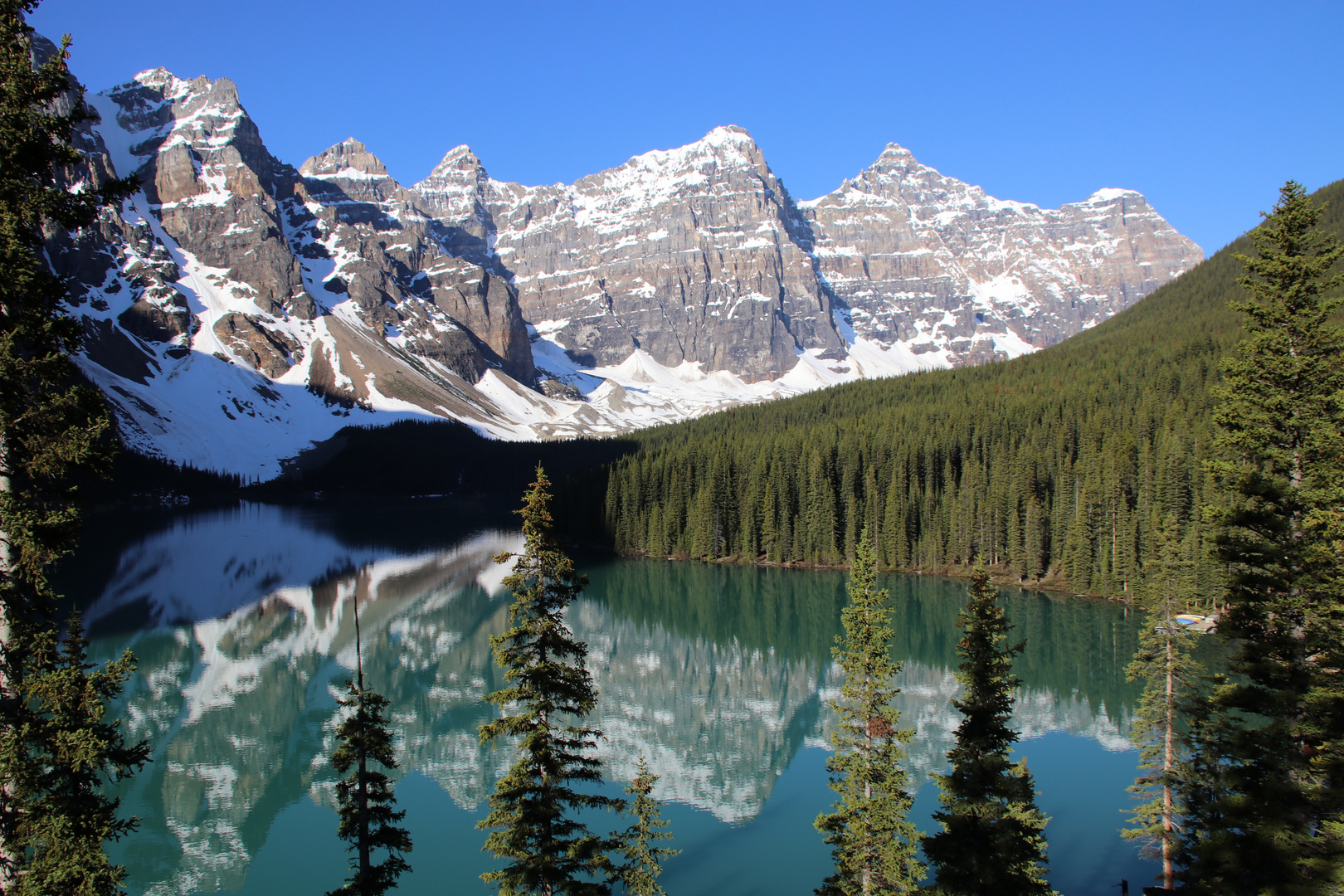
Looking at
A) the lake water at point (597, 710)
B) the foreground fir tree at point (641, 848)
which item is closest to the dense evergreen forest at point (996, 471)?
the lake water at point (597, 710)

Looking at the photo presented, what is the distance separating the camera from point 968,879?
50.0 feet

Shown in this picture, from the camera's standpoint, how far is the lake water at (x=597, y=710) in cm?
2855

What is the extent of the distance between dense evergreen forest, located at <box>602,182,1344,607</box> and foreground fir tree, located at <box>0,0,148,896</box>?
57.9 meters

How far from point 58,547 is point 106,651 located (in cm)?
5323

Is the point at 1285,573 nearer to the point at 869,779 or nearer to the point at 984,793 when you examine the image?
the point at 984,793

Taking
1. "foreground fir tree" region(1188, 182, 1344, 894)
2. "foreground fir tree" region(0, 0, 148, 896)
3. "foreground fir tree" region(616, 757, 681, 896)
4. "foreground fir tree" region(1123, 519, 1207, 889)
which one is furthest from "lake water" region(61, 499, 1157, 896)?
"foreground fir tree" region(0, 0, 148, 896)

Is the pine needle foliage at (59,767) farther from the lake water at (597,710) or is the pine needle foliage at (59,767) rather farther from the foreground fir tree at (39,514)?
the lake water at (597,710)

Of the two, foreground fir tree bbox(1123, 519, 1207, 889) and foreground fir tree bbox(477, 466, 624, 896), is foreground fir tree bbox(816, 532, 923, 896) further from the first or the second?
foreground fir tree bbox(1123, 519, 1207, 889)

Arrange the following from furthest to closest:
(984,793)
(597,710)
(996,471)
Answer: (996,471), (597,710), (984,793)

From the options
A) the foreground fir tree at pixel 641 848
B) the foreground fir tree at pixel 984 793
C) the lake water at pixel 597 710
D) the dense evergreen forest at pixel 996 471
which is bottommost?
the lake water at pixel 597 710

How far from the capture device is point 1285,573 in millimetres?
13945

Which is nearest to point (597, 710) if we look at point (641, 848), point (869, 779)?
point (641, 848)

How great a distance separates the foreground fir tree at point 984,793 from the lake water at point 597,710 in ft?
38.7

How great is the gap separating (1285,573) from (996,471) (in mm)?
71612
